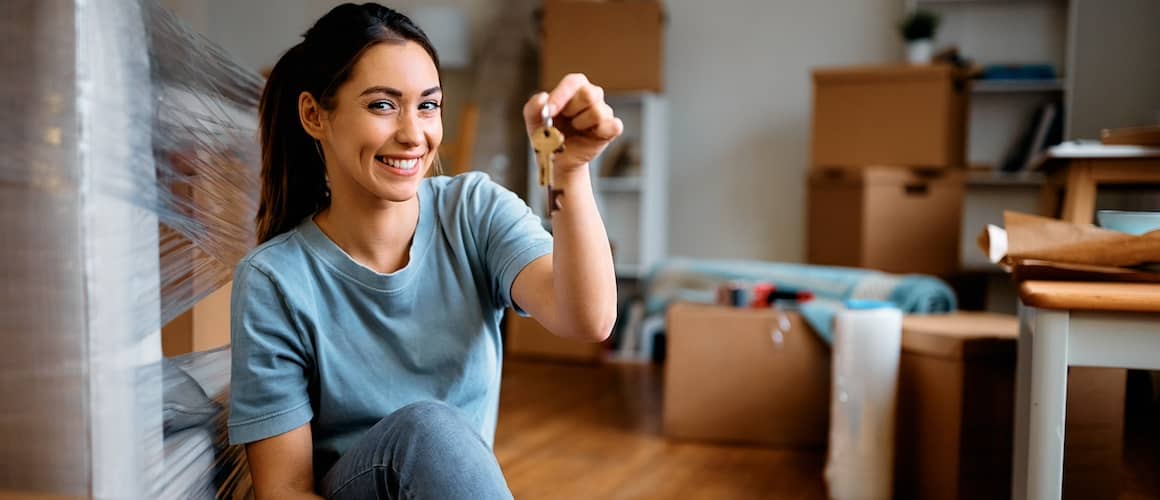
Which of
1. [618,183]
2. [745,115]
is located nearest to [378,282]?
[618,183]

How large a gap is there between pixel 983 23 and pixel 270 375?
3290 mm

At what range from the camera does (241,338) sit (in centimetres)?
92

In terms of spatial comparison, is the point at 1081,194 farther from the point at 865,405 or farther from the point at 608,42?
the point at 608,42

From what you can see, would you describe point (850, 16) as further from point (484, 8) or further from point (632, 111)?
point (484, 8)

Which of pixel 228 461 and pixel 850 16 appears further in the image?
pixel 850 16

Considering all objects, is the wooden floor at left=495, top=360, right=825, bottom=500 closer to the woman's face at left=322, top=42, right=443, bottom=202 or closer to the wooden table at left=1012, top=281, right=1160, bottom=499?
the wooden table at left=1012, top=281, right=1160, bottom=499

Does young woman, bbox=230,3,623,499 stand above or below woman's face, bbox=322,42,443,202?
below

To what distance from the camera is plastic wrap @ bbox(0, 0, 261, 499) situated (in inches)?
25.2

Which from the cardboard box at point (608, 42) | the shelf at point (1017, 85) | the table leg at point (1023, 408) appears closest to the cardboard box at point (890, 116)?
the shelf at point (1017, 85)

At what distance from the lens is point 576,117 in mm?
761

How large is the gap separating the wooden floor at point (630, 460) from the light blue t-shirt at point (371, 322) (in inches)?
33.7

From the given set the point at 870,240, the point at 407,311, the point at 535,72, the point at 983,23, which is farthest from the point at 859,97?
the point at 407,311

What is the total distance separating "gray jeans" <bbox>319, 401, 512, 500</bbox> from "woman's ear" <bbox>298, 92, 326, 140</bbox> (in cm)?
32

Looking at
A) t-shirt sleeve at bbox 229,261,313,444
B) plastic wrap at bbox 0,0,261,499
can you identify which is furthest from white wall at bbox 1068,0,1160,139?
plastic wrap at bbox 0,0,261,499
